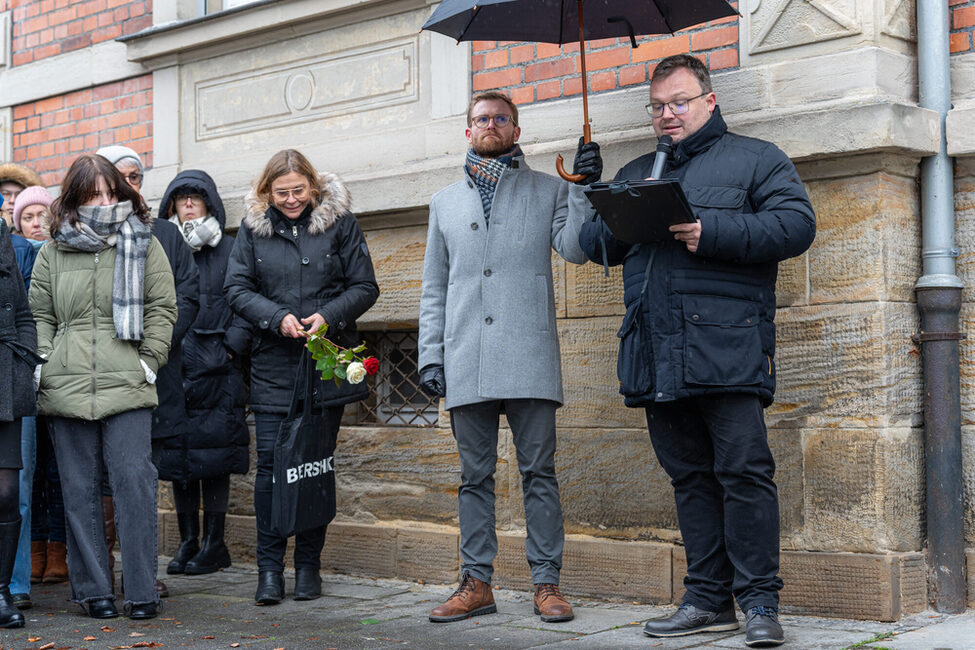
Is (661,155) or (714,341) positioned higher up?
(661,155)

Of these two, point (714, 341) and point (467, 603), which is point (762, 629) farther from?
point (467, 603)

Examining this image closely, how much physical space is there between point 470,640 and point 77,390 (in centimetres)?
192

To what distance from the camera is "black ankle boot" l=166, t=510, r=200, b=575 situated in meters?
6.78

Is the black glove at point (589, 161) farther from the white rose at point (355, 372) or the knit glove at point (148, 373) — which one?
the knit glove at point (148, 373)

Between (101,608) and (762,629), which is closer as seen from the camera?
(762,629)

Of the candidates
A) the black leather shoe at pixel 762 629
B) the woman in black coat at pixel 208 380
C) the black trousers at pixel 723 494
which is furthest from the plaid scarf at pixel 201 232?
the black leather shoe at pixel 762 629

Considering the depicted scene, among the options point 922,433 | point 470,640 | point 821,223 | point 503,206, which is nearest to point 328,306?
point 503,206

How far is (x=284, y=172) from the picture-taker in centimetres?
589

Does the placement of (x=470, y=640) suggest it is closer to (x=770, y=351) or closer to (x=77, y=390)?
(x=770, y=351)

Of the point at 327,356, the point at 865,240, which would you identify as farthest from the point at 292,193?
the point at 865,240

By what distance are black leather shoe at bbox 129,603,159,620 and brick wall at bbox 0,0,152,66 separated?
12.9ft

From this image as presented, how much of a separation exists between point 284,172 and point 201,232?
2.80 ft

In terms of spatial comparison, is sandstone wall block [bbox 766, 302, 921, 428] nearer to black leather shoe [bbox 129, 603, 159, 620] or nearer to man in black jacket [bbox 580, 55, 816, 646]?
man in black jacket [bbox 580, 55, 816, 646]

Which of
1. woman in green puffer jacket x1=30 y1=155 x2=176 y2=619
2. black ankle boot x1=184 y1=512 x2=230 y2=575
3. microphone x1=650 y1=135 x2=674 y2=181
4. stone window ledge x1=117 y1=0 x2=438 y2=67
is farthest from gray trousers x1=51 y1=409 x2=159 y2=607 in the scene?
stone window ledge x1=117 y1=0 x2=438 y2=67
